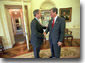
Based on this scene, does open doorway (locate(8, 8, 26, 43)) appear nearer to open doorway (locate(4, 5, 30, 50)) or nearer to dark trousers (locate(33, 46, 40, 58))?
open doorway (locate(4, 5, 30, 50))

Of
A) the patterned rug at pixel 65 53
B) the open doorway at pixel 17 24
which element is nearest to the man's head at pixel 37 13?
the open doorway at pixel 17 24

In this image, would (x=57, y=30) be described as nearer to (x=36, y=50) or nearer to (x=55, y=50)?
(x=55, y=50)

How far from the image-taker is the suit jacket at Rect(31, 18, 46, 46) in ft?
3.98

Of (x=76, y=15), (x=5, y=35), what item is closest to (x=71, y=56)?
(x=76, y=15)

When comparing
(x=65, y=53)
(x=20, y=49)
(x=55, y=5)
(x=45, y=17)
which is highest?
(x=55, y=5)

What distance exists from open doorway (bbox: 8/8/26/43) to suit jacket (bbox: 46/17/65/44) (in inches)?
20.2

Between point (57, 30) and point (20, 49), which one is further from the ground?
point (57, 30)

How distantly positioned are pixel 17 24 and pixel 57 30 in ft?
2.53

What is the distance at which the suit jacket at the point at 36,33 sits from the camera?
1213 millimetres

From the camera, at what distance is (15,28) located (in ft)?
4.20

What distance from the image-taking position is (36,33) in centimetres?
122

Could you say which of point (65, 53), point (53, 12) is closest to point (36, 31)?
point (53, 12)

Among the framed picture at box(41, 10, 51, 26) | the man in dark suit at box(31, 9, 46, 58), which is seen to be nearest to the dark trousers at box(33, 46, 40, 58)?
the man in dark suit at box(31, 9, 46, 58)

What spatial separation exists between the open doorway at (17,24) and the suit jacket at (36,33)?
0.21 meters
